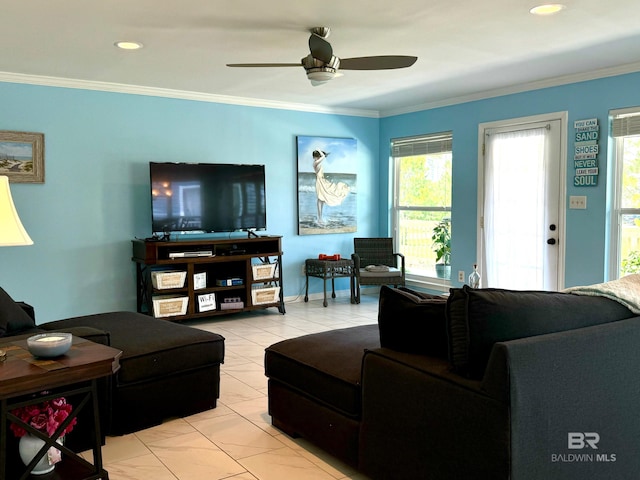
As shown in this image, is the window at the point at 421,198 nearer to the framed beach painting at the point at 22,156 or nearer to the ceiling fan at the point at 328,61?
the ceiling fan at the point at 328,61

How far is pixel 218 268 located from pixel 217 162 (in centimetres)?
114

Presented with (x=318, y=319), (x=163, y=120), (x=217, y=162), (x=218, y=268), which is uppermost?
(x=163, y=120)

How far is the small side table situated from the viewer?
6543 mm

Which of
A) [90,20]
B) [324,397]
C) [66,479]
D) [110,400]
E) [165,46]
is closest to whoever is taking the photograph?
[66,479]

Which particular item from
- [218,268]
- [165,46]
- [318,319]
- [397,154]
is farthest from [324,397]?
[397,154]

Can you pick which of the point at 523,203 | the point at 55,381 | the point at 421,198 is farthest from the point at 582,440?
the point at 421,198

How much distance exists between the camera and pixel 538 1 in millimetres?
3330

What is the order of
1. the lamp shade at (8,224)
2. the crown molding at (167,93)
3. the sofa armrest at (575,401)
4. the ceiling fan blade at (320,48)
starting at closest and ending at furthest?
the sofa armrest at (575,401) → the lamp shade at (8,224) → the ceiling fan blade at (320,48) → the crown molding at (167,93)

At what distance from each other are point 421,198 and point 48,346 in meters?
5.41

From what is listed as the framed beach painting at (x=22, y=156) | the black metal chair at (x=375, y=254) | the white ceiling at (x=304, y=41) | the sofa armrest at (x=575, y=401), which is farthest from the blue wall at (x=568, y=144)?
the framed beach painting at (x=22, y=156)

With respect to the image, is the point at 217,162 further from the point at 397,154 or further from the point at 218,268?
the point at 397,154

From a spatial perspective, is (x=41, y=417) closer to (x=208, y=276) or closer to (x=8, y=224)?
→ (x=8, y=224)

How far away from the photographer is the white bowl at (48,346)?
7.38 feet

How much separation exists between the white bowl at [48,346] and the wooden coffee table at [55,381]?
0.08 feet
